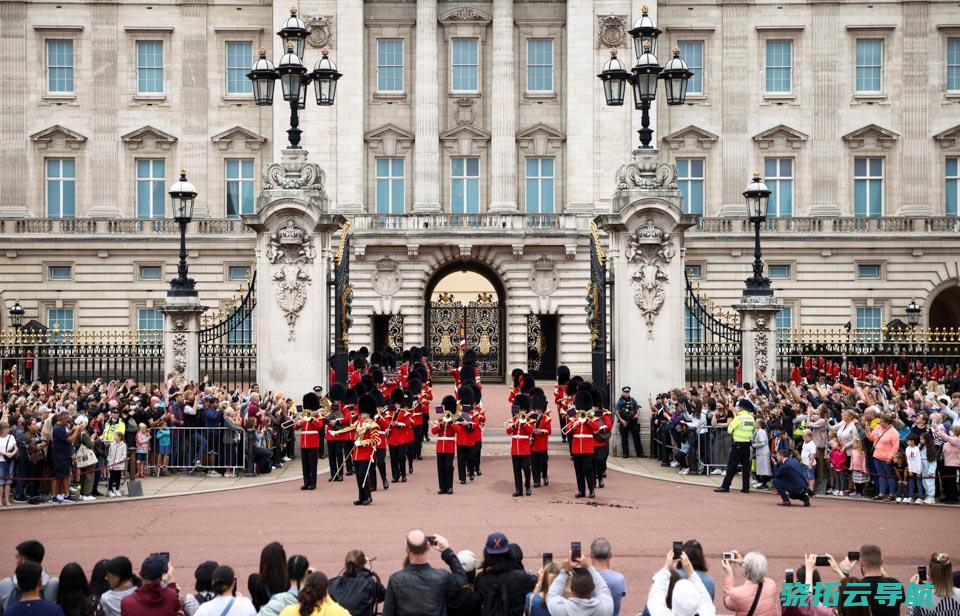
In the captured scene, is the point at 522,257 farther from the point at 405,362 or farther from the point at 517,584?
the point at 517,584

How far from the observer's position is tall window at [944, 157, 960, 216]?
159 feet

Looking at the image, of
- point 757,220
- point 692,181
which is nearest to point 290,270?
point 757,220

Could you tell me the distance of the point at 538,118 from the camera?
1893 inches

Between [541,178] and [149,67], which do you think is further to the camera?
[149,67]

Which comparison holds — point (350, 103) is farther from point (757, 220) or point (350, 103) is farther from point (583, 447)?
point (583, 447)

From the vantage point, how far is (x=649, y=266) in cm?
2308

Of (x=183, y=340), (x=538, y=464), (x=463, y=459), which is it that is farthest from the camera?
(x=183, y=340)

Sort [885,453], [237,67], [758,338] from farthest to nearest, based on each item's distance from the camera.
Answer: [237,67] < [758,338] < [885,453]

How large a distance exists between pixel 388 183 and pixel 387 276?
387cm

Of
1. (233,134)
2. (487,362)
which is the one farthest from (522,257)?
(233,134)

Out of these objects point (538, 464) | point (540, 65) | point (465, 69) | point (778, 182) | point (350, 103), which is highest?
point (540, 65)

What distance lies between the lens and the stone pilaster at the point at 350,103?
47062 mm

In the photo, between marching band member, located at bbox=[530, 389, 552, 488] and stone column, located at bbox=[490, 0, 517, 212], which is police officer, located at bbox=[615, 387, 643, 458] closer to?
marching band member, located at bbox=[530, 389, 552, 488]

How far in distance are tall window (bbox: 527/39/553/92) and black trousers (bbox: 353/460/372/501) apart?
104 feet
